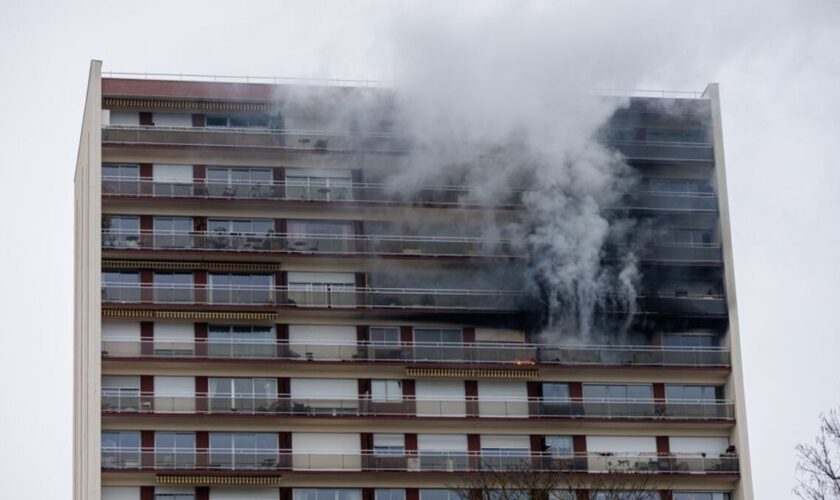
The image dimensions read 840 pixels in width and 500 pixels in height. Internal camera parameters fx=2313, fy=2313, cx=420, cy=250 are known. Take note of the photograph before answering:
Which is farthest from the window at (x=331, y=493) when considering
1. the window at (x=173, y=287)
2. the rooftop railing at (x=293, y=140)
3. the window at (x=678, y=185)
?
the window at (x=678, y=185)

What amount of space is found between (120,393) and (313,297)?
11.3m

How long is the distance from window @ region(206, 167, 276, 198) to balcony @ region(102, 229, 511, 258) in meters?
2.12

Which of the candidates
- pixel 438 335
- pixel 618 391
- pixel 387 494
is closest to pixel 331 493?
pixel 387 494

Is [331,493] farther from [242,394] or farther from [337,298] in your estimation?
[337,298]

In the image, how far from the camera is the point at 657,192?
12344cm

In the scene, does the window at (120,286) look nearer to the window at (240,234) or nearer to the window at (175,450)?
the window at (240,234)

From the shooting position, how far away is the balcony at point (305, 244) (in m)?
118

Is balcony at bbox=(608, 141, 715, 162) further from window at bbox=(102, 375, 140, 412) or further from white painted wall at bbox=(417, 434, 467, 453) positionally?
window at bbox=(102, 375, 140, 412)

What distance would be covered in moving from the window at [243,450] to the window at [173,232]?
10062 millimetres

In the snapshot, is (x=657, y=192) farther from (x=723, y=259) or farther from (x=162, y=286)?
(x=162, y=286)

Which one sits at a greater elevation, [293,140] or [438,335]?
[293,140]

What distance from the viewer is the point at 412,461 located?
11706 cm

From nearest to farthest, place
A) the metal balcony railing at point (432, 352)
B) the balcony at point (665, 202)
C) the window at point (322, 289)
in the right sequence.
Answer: the metal balcony railing at point (432, 352) < the window at point (322, 289) < the balcony at point (665, 202)

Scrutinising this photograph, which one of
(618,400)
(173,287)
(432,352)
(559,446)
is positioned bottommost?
(559,446)
